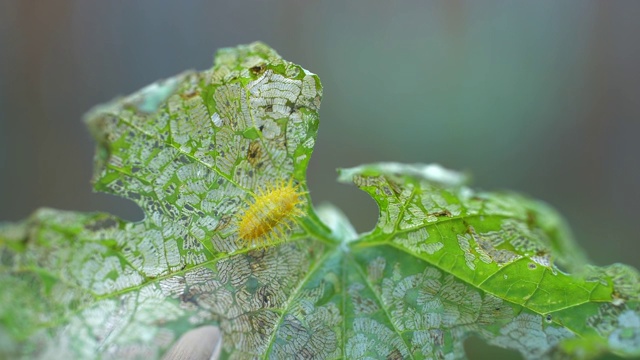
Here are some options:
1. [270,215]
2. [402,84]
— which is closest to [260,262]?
[270,215]

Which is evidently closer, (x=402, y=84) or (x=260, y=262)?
(x=260, y=262)

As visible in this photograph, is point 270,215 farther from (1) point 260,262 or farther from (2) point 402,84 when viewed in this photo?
(2) point 402,84

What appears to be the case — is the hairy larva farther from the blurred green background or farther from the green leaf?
the blurred green background

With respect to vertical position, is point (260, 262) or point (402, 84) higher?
point (402, 84)

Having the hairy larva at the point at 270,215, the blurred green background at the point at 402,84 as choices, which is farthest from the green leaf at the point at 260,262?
the blurred green background at the point at 402,84

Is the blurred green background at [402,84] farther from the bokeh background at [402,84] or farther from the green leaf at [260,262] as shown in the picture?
the green leaf at [260,262]

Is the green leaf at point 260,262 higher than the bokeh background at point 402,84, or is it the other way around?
the bokeh background at point 402,84
